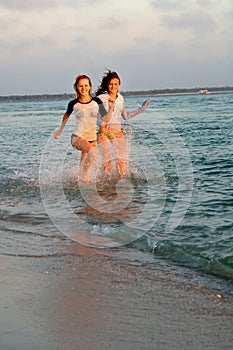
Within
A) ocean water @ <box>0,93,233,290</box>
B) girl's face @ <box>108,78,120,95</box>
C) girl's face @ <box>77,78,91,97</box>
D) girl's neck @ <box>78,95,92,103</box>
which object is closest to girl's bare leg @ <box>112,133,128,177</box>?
ocean water @ <box>0,93,233,290</box>

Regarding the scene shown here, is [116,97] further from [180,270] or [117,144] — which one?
[180,270]

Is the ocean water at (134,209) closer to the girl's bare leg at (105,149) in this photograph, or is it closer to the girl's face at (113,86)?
the girl's bare leg at (105,149)

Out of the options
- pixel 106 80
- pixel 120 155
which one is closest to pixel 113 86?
pixel 106 80

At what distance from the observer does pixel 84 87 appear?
9.28 m

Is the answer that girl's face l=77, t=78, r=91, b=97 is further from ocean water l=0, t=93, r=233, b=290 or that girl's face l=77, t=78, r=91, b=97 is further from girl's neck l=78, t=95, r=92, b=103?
ocean water l=0, t=93, r=233, b=290

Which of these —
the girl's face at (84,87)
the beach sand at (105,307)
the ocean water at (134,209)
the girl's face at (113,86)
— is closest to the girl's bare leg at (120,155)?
the ocean water at (134,209)

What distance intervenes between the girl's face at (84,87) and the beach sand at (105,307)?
13.8 ft

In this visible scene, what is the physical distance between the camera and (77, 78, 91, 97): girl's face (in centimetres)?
924

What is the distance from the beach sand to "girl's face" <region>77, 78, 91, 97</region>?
13.8 feet

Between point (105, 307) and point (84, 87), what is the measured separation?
18.3 feet

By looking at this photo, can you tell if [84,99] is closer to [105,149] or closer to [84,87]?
[84,87]

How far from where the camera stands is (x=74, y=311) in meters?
4.15

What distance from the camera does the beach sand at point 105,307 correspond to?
3.61m

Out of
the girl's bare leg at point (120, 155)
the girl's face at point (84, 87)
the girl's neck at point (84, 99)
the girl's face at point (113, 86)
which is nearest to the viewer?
the girl's face at point (84, 87)
